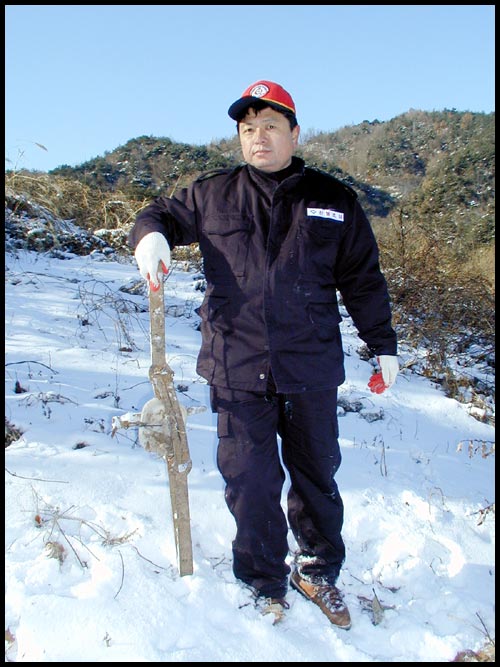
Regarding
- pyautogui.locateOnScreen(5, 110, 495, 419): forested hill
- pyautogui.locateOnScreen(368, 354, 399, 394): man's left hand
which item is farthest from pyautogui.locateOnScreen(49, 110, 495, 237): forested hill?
pyautogui.locateOnScreen(368, 354, 399, 394): man's left hand

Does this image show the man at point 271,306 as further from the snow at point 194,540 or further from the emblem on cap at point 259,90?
the snow at point 194,540

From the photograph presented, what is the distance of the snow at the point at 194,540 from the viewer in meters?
2.00

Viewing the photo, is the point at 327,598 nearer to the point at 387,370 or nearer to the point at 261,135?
the point at 387,370

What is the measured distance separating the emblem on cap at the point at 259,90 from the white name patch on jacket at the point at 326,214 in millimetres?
503

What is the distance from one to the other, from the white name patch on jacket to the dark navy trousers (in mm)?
714

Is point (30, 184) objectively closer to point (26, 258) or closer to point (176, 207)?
point (26, 258)

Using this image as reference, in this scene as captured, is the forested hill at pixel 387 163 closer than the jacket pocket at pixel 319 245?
No

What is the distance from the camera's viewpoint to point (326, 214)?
219 cm

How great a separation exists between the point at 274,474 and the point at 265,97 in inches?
61.0

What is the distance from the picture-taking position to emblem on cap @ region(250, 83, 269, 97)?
2.15m

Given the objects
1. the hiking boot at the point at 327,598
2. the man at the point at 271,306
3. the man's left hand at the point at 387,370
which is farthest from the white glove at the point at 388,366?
the hiking boot at the point at 327,598

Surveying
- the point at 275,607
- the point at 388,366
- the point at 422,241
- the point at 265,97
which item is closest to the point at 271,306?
the point at 388,366

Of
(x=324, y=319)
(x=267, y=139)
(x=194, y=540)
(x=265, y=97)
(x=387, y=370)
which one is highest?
(x=265, y=97)

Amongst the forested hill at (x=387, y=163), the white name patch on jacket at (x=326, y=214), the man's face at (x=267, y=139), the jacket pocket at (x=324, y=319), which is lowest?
the jacket pocket at (x=324, y=319)
